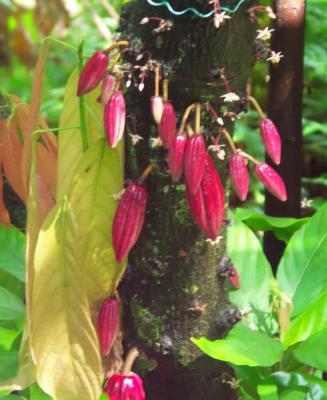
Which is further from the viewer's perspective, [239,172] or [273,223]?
[273,223]

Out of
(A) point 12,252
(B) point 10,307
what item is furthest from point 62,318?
(A) point 12,252

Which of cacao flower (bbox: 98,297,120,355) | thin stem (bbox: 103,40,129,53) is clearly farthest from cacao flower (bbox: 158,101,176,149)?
cacao flower (bbox: 98,297,120,355)

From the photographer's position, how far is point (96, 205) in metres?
0.96

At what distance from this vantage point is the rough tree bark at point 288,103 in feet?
4.33

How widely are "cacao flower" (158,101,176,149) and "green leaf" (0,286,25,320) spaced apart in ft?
1.22

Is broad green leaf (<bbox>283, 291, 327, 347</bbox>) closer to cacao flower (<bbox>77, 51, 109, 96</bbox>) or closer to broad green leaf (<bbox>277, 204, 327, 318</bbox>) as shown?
broad green leaf (<bbox>277, 204, 327, 318</bbox>)

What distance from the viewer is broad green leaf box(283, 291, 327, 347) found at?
37.9 inches

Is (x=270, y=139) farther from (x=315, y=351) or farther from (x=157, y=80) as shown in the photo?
(x=315, y=351)

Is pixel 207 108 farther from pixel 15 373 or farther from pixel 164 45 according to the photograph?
pixel 15 373

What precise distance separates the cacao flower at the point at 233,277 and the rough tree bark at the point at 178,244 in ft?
0.06

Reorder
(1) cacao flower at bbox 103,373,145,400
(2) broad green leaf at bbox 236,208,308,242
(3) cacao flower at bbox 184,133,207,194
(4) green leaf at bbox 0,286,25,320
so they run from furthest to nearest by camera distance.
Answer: (2) broad green leaf at bbox 236,208,308,242 → (4) green leaf at bbox 0,286,25,320 → (1) cacao flower at bbox 103,373,145,400 → (3) cacao flower at bbox 184,133,207,194

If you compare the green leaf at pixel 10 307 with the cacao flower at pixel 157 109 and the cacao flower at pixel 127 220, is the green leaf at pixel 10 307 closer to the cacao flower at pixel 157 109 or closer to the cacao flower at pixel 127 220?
the cacao flower at pixel 127 220

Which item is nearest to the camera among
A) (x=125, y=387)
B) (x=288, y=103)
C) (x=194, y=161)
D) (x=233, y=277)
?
(x=194, y=161)

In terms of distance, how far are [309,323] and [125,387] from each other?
0.26 m
